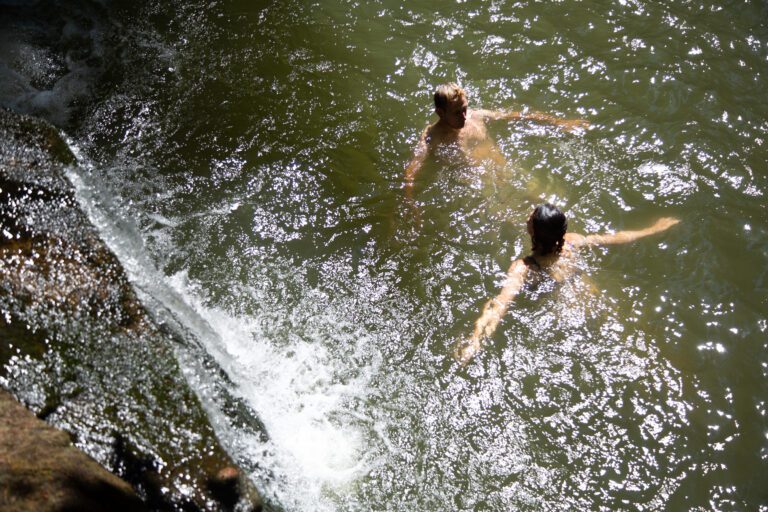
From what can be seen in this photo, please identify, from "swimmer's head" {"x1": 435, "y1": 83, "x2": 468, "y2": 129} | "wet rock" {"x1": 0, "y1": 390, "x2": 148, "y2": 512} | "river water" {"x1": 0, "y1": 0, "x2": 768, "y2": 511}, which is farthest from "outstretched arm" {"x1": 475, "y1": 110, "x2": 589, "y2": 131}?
"wet rock" {"x1": 0, "y1": 390, "x2": 148, "y2": 512}

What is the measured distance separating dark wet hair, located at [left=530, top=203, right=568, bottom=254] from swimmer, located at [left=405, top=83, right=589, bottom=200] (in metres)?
1.51

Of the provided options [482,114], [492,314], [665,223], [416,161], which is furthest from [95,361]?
[665,223]

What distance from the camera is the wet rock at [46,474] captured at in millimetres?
2529

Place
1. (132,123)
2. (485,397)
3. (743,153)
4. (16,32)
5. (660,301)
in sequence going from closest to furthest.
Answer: (485,397)
(660,301)
(743,153)
(132,123)
(16,32)

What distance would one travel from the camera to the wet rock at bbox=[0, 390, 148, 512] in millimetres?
2529

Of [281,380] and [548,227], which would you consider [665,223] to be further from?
[281,380]

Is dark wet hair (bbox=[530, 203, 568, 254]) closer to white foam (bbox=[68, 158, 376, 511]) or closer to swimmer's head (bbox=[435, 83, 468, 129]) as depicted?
swimmer's head (bbox=[435, 83, 468, 129])

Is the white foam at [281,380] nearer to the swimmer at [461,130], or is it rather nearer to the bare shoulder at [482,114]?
the swimmer at [461,130]

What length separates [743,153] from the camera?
5.55 m

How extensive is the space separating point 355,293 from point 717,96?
4552mm

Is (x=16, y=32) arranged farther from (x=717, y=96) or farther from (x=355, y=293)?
(x=717, y=96)

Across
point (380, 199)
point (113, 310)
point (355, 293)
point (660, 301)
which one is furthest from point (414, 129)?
point (113, 310)

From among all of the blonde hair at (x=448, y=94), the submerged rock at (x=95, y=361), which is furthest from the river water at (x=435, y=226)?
the blonde hair at (x=448, y=94)

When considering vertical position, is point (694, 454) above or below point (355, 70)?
below
